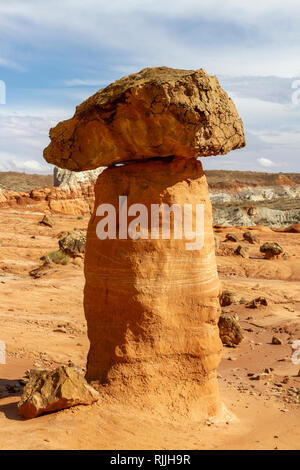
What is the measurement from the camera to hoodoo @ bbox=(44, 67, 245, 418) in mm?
5266

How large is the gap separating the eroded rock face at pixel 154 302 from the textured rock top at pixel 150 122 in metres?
0.33

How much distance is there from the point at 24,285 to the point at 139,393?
29.2ft

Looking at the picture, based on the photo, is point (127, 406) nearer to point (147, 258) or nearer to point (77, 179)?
point (147, 258)

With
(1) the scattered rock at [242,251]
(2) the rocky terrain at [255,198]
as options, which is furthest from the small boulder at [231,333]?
(2) the rocky terrain at [255,198]

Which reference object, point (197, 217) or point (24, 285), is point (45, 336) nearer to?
point (24, 285)

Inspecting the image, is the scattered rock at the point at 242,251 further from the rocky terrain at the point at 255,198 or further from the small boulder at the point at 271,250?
the rocky terrain at the point at 255,198

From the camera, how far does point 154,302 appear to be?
5.36 metres

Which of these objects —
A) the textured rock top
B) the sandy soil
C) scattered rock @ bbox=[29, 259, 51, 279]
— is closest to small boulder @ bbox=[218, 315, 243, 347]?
the sandy soil

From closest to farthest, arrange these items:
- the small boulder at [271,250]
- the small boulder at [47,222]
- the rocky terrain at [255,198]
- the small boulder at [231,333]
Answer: the small boulder at [231,333] → the small boulder at [271,250] → the small boulder at [47,222] → the rocky terrain at [255,198]

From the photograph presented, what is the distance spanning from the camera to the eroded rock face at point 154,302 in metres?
5.36

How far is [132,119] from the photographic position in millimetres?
5027

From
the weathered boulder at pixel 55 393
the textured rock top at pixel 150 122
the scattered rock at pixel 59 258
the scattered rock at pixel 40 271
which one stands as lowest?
the weathered boulder at pixel 55 393

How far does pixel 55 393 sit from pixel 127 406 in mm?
821
